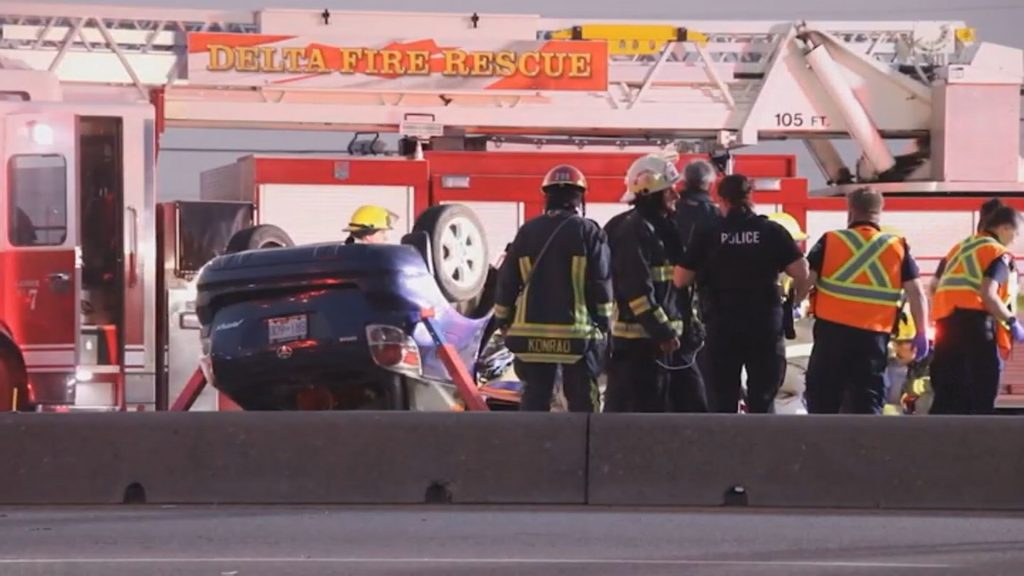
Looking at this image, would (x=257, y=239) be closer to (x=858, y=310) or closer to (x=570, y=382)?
(x=570, y=382)

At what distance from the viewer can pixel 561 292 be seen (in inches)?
375

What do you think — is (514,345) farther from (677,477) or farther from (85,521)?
(85,521)

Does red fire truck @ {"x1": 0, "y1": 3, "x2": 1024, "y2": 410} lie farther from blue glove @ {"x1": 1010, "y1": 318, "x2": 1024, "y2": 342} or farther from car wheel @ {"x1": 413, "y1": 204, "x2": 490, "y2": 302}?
blue glove @ {"x1": 1010, "y1": 318, "x2": 1024, "y2": 342}

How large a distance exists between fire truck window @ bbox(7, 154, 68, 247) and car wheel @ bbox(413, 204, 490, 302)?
2288mm

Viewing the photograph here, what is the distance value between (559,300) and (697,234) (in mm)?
723

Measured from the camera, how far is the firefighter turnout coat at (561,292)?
9508 mm

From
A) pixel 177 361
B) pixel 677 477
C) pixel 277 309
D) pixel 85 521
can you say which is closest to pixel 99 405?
pixel 177 361

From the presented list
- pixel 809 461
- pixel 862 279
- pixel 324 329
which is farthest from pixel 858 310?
pixel 324 329

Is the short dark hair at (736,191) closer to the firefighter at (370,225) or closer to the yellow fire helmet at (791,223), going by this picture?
the firefighter at (370,225)

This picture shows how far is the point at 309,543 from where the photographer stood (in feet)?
26.2

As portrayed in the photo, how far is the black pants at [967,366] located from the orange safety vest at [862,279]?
68 centimetres

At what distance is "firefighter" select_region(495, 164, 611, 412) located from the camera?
951cm

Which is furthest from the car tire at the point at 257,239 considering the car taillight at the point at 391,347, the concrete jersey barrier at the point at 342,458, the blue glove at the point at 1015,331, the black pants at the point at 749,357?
the blue glove at the point at 1015,331

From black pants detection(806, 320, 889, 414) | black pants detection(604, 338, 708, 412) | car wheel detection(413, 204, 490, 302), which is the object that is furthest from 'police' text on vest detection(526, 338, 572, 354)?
car wheel detection(413, 204, 490, 302)
